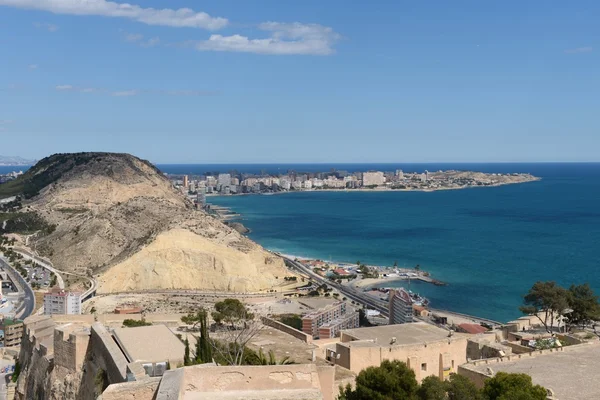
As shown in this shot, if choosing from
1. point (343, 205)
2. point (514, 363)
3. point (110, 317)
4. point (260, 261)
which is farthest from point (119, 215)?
point (343, 205)

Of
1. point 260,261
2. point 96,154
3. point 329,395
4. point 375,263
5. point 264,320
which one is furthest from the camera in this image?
point 96,154

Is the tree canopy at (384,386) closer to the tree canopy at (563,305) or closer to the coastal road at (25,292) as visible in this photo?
the tree canopy at (563,305)

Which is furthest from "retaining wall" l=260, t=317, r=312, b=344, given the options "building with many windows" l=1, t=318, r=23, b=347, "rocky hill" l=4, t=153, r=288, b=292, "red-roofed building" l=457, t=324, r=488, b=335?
"rocky hill" l=4, t=153, r=288, b=292

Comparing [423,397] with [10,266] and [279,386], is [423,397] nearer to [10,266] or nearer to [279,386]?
[279,386]

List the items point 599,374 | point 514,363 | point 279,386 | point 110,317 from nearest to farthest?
point 279,386 < point 599,374 < point 514,363 < point 110,317

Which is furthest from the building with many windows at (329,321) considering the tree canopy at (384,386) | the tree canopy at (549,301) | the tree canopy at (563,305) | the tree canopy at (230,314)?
the tree canopy at (384,386)

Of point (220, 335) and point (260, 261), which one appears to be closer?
point (220, 335)

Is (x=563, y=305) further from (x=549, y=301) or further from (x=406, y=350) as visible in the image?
(x=406, y=350)
